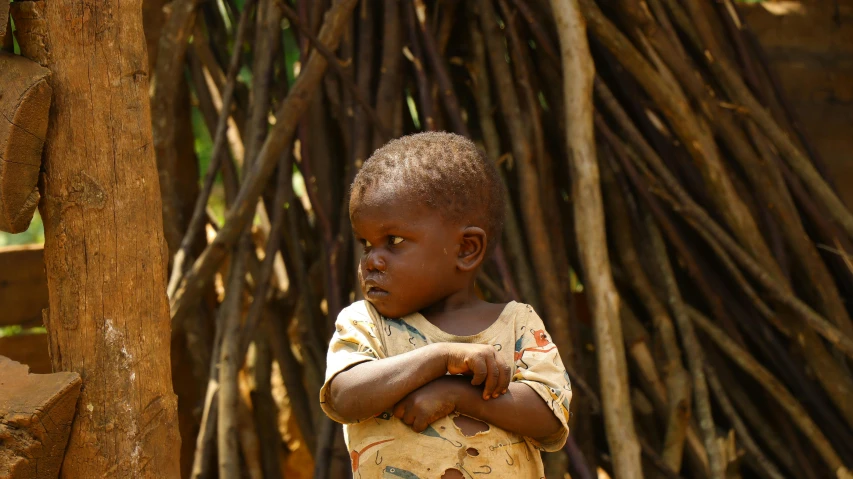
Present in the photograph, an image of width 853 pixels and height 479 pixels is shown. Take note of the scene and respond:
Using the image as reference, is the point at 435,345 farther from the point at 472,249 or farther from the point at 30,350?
the point at 30,350

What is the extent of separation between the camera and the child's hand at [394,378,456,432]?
1367 millimetres

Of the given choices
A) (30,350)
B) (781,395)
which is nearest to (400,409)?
(781,395)

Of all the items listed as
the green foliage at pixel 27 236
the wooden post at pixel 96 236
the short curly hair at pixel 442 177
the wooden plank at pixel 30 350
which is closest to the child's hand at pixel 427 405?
the short curly hair at pixel 442 177

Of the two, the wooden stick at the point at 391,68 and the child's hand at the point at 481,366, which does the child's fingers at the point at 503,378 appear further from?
the wooden stick at the point at 391,68

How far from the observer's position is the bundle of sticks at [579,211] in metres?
2.82

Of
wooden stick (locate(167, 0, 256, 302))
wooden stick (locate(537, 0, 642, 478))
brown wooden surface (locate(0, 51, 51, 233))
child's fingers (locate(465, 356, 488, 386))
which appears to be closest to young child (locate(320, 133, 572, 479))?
child's fingers (locate(465, 356, 488, 386))

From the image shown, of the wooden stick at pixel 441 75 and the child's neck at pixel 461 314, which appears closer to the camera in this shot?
the child's neck at pixel 461 314

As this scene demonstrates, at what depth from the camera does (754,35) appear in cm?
344

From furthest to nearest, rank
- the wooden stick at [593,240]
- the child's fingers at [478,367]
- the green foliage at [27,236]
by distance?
the green foliage at [27,236] < the wooden stick at [593,240] < the child's fingers at [478,367]

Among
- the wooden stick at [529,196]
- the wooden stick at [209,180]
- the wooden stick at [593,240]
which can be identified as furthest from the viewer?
the wooden stick at [209,180]

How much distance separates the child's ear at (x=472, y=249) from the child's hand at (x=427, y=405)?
223mm

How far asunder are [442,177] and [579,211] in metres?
1.22

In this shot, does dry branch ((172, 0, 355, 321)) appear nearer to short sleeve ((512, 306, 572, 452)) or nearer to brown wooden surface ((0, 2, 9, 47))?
brown wooden surface ((0, 2, 9, 47))

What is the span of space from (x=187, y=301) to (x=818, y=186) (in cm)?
210
